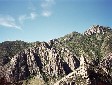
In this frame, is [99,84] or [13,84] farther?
[99,84]

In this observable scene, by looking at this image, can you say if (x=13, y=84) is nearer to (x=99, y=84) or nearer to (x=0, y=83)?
(x=0, y=83)

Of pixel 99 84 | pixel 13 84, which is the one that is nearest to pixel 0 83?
pixel 13 84

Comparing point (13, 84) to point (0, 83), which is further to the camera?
point (13, 84)

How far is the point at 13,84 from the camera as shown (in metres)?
29.7

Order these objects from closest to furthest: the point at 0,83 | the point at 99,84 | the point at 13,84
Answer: the point at 0,83 < the point at 13,84 < the point at 99,84

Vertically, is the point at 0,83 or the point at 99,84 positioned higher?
the point at 0,83

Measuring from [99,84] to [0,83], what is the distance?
1340cm

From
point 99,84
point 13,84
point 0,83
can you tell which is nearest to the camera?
point 0,83

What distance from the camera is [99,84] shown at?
32.4 meters

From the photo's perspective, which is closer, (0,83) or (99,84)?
(0,83)

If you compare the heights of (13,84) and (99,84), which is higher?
(13,84)

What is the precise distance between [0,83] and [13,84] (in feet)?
12.4
